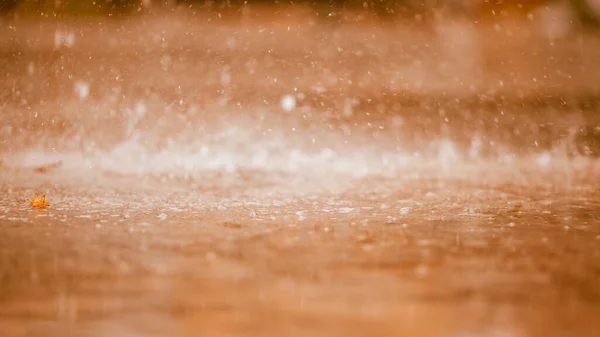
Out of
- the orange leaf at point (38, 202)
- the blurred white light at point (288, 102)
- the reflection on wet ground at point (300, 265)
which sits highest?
the blurred white light at point (288, 102)

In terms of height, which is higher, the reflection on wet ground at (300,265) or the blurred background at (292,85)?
the blurred background at (292,85)

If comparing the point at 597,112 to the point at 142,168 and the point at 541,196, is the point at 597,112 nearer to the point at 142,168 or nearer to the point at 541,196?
the point at 541,196

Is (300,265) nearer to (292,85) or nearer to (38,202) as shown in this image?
(38,202)

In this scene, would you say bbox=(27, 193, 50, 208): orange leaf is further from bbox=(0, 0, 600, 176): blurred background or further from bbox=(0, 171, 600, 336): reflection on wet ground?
bbox=(0, 0, 600, 176): blurred background

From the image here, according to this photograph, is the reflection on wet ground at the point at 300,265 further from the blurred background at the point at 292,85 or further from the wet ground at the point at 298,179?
the blurred background at the point at 292,85

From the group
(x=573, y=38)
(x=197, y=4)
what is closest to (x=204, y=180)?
(x=197, y=4)

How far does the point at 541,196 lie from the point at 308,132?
5.32ft

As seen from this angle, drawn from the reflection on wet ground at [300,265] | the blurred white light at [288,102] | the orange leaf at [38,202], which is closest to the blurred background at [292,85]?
the blurred white light at [288,102]

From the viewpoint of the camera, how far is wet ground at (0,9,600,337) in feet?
5.31

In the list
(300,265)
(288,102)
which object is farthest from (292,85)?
(300,265)

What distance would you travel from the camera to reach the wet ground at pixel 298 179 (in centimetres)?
162

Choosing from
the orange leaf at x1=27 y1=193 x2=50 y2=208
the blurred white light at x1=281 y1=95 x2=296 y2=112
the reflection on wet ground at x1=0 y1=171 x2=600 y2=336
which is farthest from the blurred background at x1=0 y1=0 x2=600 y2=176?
the reflection on wet ground at x1=0 y1=171 x2=600 y2=336

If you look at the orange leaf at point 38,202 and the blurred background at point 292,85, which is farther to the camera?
the blurred background at point 292,85

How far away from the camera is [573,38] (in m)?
5.60
